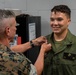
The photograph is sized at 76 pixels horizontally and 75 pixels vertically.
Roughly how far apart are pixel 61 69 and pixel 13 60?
0.76 meters

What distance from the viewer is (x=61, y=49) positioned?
204 centimetres

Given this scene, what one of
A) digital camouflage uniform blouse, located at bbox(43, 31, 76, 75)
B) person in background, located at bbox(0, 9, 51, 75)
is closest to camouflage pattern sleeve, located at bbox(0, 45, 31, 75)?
person in background, located at bbox(0, 9, 51, 75)

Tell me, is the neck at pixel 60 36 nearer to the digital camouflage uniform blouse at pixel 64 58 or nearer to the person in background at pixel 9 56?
the digital camouflage uniform blouse at pixel 64 58

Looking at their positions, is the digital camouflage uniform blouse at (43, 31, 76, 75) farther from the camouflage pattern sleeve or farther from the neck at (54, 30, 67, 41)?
the camouflage pattern sleeve

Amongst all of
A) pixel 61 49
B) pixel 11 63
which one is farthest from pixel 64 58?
pixel 11 63

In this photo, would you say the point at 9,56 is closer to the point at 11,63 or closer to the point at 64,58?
the point at 11,63

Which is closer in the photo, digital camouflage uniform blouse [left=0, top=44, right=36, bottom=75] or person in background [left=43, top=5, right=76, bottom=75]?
digital camouflage uniform blouse [left=0, top=44, right=36, bottom=75]

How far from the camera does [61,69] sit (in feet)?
6.67

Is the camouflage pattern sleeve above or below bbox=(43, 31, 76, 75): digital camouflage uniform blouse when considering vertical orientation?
above

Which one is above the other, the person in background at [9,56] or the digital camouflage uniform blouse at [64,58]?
the person in background at [9,56]

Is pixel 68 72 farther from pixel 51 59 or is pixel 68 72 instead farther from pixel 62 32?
pixel 62 32

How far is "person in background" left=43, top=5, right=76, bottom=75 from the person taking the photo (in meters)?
2.02

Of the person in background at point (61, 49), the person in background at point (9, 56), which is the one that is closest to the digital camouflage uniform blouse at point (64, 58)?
the person in background at point (61, 49)

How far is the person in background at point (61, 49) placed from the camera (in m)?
2.02
